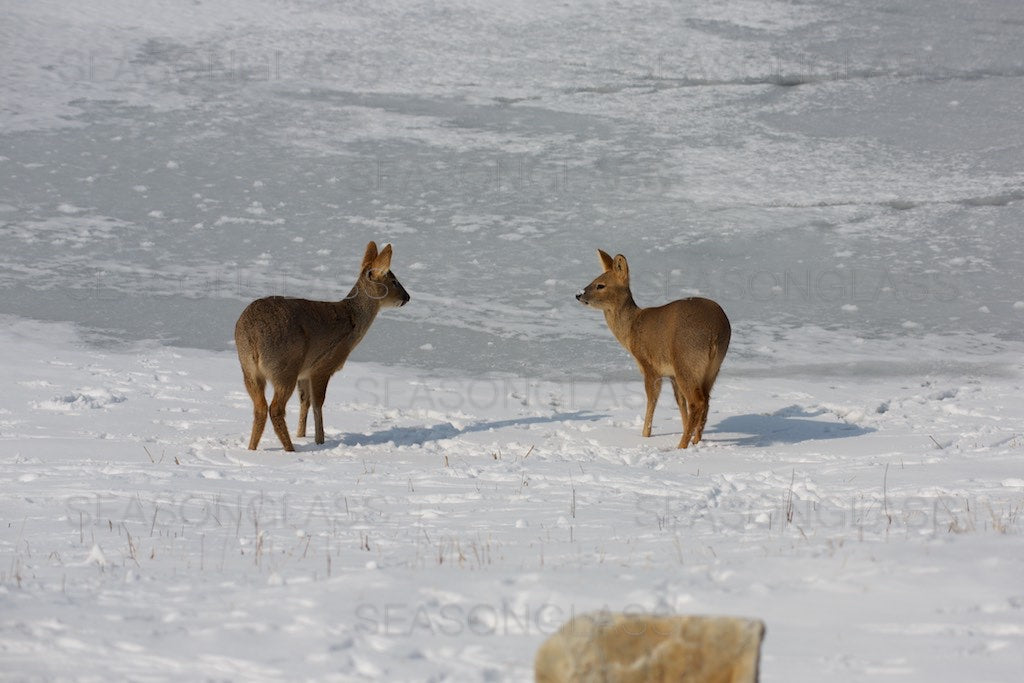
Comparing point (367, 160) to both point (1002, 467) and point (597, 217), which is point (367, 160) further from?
point (1002, 467)

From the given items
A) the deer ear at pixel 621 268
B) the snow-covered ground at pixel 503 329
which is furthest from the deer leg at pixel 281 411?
the deer ear at pixel 621 268

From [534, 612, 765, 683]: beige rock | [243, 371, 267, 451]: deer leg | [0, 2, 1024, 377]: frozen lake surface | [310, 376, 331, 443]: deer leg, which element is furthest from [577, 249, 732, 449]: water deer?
[534, 612, 765, 683]: beige rock

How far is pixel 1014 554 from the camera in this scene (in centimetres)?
593

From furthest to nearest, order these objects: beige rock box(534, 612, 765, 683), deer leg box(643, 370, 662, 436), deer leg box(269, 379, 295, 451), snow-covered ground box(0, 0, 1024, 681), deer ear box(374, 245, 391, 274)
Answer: deer ear box(374, 245, 391, 274)
deer leg box(643, 370, 662, 436)
deer leg box(269, 379, 295, 451)
snow-covered ground box(0, 0, 1024, 681)
beige rock box(534, 612, 765, 683)

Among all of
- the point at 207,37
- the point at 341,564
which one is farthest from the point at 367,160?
the point at 341,564

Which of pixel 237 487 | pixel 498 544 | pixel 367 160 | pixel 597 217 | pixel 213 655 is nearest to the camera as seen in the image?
pixel 213 655

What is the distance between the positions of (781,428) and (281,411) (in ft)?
14.6

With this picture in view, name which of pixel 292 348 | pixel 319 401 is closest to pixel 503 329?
pixel 319 401

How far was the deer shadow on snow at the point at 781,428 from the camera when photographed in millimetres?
10766

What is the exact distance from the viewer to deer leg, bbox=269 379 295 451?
10.1 m

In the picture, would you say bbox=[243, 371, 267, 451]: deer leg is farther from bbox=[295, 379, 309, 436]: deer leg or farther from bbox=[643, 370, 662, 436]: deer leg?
bbox=[643, 370, 662, 436]: deer leg

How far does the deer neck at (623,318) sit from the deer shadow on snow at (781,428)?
123 centimetres

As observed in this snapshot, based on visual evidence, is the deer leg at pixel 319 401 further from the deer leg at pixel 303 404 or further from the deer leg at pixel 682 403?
the deer leg at pixel 682 403

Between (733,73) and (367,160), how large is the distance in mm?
7730
